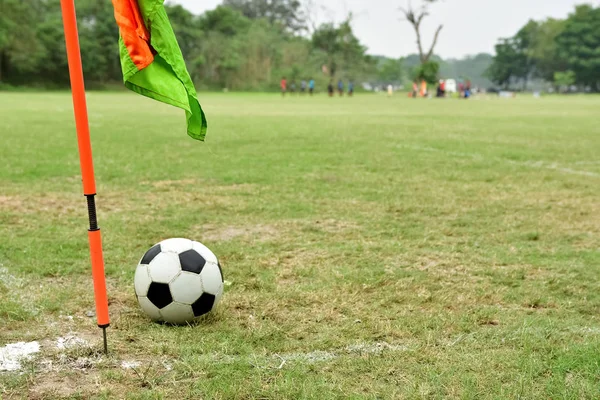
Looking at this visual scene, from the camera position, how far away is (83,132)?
2.76 metres

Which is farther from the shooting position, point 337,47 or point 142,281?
point 337,47

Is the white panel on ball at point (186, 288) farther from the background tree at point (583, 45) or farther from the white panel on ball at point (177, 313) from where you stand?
the background tree at point (583, 45)

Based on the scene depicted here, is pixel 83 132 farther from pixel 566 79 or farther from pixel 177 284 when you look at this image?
pixel 566 79

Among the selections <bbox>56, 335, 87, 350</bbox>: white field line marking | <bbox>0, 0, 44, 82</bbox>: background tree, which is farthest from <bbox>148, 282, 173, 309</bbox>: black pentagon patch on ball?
<bbox>0, 0, 44, 82</bbox>: background tree

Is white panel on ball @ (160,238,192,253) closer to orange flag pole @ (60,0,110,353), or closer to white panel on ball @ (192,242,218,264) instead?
white panel on ball @ (192,242,218,264)

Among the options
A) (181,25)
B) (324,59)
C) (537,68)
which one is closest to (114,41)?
(181,25)

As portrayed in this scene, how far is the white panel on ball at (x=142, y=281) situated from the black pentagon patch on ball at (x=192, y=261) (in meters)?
0.20

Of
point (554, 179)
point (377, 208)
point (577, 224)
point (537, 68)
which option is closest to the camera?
point (577, 224)

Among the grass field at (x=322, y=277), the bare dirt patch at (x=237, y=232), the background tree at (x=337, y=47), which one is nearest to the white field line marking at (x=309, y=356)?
the grass field at (x=322, y=277)

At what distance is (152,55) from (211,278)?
50.2 inches

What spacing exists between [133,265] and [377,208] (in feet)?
9.82

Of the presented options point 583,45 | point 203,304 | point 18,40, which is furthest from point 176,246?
point 583,45

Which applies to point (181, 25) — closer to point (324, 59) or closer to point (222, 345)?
point (324, 59)

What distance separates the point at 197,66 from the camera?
64.8 metres
